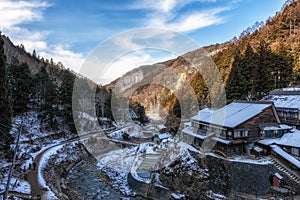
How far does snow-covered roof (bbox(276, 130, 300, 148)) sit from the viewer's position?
14.1 metres

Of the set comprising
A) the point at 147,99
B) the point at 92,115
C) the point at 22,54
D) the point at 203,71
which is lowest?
the point at 92,115

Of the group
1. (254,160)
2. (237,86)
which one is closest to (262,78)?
(237,86)

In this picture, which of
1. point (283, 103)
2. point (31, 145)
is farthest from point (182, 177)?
point (31, 145)

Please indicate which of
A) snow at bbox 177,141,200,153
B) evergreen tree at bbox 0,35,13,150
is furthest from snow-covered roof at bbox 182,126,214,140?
evergreen tree at bbox 0,35,13,150

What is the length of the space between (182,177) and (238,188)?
12.1 feet

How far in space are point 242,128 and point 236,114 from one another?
1.81 meters

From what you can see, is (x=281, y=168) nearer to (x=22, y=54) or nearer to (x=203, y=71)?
(x=203, y=71)

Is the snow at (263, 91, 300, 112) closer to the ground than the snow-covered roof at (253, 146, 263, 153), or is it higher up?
higher up

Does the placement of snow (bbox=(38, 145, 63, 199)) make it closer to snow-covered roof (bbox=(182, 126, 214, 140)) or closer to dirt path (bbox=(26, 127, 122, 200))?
dirt path (bbox=(26, 127, 122, 200))

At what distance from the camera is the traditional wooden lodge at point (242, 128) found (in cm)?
1570

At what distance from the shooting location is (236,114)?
57.1 ft

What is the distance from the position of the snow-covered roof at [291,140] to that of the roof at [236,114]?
233 cm

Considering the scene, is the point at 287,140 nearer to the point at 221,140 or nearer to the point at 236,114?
the point at 236,114

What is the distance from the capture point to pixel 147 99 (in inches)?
1713
